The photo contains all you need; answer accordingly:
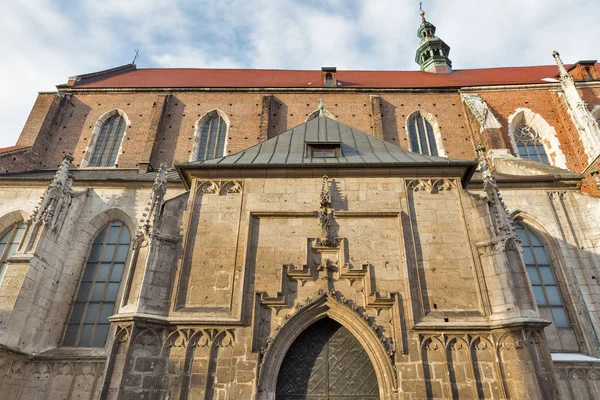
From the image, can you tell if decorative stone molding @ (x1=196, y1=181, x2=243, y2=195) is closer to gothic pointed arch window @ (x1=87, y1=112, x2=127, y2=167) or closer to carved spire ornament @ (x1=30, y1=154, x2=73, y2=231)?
carved spire ornament @ (x1=30, y1=154, x2=73, y2=231)

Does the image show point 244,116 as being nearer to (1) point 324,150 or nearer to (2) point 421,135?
(2) point 421,135

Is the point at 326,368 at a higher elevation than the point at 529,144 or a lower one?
lower

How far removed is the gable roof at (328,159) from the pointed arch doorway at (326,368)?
370 cm

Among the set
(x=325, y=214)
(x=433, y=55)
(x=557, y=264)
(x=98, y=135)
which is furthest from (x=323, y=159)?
(x=433, y=55)

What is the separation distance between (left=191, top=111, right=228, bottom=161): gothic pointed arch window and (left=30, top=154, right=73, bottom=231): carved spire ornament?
5.61 meters

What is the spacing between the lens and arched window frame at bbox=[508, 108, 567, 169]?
16594mm

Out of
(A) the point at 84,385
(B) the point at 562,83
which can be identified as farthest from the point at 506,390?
(B) the point at 562,83

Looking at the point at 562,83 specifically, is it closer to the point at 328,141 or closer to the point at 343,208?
the point at 328,141

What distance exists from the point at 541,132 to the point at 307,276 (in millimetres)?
15254

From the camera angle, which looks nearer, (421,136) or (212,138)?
(212,138)

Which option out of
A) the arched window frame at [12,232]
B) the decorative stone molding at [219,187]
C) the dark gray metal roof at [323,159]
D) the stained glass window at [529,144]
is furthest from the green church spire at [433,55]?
the arched window frame at [12,232]

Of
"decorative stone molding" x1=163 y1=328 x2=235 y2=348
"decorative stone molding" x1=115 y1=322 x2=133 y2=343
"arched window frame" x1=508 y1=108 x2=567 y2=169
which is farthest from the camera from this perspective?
"arched window frame" x1=508 y1=108 x2=567 y2=169

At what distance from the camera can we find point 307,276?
7.76m

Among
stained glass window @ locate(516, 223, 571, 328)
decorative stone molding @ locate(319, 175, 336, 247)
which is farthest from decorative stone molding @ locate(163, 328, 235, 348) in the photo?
stained glass window @ locate(516, 223, 571, 328)
